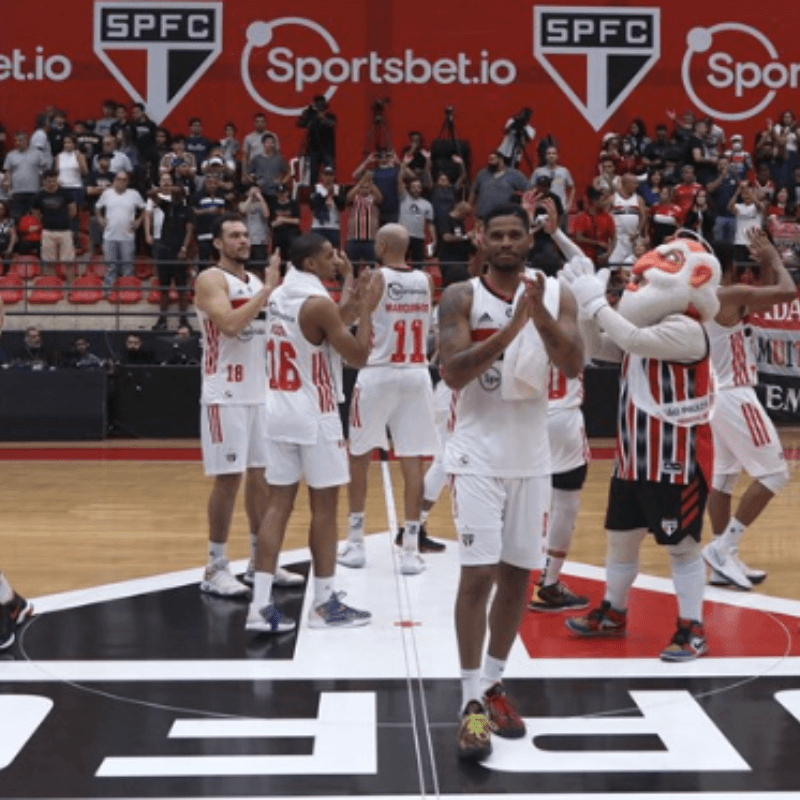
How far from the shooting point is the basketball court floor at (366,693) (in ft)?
16.9

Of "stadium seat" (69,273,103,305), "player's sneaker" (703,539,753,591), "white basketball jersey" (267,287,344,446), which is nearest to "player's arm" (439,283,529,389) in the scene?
"white basketball jersey" (267,287,344,446)

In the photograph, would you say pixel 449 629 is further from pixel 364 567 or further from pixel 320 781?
pixel 320 781

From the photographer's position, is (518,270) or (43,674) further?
(43,674)

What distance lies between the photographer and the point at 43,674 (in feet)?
21.4

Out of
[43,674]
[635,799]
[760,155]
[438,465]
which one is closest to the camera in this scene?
[635,799]

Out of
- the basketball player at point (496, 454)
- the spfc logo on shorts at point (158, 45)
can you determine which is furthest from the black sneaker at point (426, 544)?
the spfc logo on shorts at point (158, 45)

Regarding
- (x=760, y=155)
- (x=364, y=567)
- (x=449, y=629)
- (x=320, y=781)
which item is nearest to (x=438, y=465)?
(x=364, y=567)

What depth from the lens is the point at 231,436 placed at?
26.4 ft

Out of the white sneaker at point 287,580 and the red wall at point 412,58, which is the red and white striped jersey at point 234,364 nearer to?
the white sneaker at point 287,580

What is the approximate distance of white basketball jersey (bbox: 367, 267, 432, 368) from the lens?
29.0ft

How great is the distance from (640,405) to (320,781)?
2550 millimetres

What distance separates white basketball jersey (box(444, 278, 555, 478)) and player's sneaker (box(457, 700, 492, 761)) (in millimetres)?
886

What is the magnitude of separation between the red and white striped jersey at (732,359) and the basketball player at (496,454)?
9.95 feet

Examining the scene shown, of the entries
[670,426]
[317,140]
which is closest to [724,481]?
[670,426]
